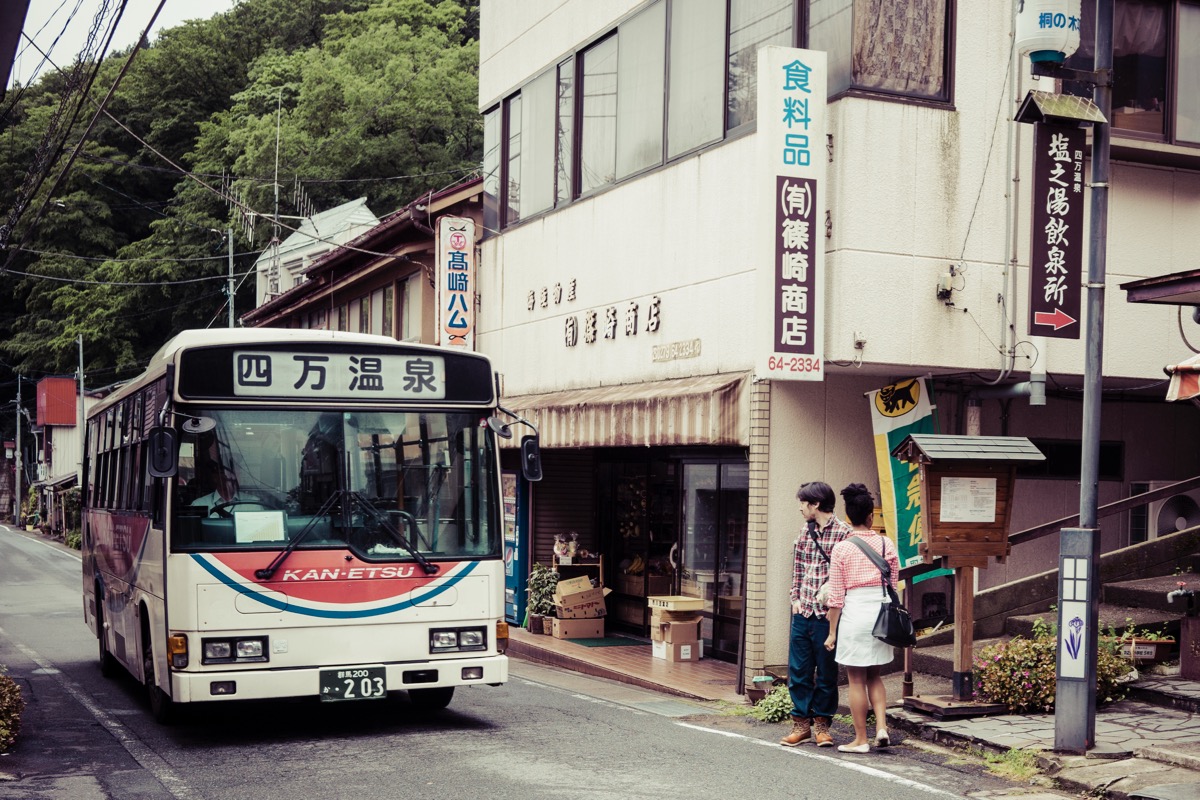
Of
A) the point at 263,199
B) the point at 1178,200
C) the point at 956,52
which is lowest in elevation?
the point at 1178,200

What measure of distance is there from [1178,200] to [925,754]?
291 inches

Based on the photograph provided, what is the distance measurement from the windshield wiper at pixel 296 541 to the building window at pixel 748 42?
628 cm

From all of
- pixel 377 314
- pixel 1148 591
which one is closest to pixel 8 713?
pixel 1148 591

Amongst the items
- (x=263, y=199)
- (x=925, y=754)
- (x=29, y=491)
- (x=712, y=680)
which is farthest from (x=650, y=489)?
(x=29, y=491)

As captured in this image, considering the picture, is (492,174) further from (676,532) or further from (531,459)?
(531,459)

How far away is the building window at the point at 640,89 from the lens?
50.8 ft

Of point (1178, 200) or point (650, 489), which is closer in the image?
point (1178, 200)

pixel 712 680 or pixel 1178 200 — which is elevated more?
pixel 1178 200

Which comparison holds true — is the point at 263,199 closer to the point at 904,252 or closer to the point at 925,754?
the point at 904,252

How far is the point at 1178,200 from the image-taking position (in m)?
13.6

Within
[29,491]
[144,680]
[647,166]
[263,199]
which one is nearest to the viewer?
[144,680]

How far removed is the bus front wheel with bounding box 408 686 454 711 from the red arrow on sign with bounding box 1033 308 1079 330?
19.4ft

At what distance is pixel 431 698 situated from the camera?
11.3 metres

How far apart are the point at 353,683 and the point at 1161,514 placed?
30.0 ft
